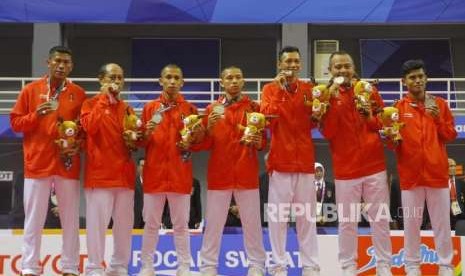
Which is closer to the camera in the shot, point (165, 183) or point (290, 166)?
point (290, 166)

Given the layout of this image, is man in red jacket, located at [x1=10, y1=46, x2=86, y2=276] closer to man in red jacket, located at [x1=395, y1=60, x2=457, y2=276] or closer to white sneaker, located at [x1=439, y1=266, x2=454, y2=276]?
man in red jacket, located at [x1=395, y1=60, x2=457, y2=276]

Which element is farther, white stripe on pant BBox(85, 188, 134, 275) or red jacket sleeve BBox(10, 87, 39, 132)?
white stripe on pant BBox(85, 188, 134, 275)

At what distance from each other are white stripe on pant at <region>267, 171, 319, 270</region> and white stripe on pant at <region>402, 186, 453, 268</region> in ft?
3.13

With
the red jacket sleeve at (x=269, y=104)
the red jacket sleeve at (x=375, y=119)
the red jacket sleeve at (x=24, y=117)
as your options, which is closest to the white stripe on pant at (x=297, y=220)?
the red jacket sleeve at (x=269, y=104)

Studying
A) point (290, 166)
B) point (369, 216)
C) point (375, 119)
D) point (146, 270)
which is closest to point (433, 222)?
point (369, 216)

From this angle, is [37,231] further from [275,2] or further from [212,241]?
[275,2]

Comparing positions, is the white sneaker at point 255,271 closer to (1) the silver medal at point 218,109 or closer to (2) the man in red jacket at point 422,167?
(2) the man in red jacket at point 422,167

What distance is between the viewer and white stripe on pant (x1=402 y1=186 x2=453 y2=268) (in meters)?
6.62

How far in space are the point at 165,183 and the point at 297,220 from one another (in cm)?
141

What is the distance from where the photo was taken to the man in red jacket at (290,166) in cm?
658

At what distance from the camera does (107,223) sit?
6.65 meters

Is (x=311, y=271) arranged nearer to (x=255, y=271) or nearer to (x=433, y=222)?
(x=255, y=271)

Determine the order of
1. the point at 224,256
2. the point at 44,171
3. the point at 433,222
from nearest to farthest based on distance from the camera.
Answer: the point at 44,171
the point at 433,222
the point at 224,256

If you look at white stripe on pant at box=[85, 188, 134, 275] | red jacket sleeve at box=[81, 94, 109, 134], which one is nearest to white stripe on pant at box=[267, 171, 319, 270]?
white stripe on pant at box=[85, 188, 134, 275]
